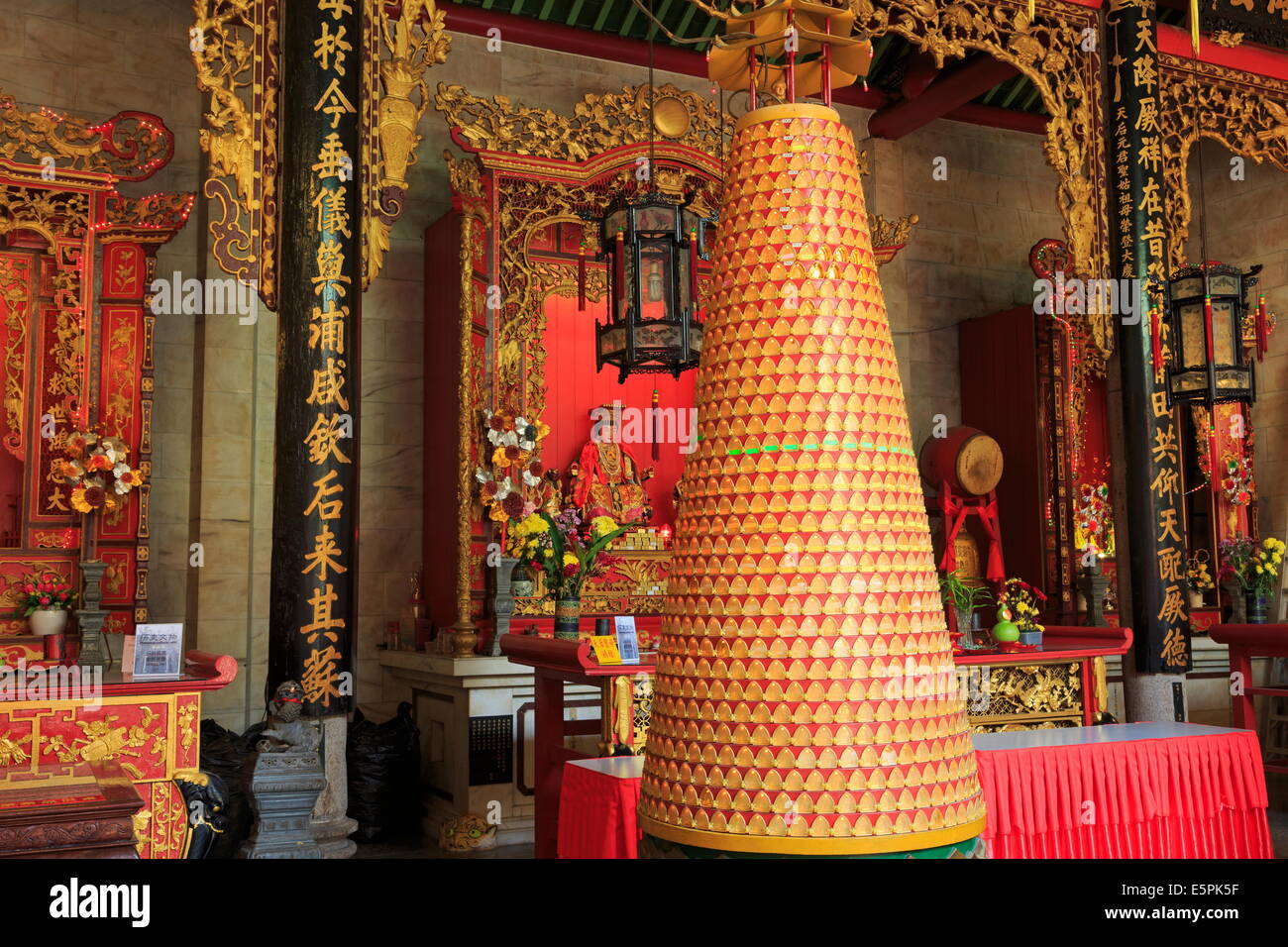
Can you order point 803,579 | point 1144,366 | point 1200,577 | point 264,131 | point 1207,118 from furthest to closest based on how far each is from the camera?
1. point 1200,577
2. point 1207,118
3. point 1144,366
4. point 264,131
5. point 803,579

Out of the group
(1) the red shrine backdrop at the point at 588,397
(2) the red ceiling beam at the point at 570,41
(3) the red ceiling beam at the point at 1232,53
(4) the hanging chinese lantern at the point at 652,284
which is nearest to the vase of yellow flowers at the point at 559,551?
(1) the red shrine backdrop at the point at 588,397

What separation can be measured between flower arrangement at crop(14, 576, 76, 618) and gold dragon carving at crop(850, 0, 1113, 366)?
4.99m

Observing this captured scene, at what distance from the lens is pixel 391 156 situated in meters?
4.46

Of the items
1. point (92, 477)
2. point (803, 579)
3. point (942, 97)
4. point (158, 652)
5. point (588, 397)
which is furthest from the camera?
point (942, 97)

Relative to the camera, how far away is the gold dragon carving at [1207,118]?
20.2 ft

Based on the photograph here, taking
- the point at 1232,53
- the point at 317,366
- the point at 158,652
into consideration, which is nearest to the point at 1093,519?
the point at 1232,53

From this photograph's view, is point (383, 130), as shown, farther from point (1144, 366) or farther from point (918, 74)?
point (918, 74)

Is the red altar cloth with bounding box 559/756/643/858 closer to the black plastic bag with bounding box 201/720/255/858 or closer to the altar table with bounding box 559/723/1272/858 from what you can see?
the altar table with bounding box 559/723/1272/858

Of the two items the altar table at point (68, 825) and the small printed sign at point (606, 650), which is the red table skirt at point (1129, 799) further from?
the altar table at point (68, 825)

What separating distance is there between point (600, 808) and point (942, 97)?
665 cm

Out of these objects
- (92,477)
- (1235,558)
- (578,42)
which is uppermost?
(578,42)

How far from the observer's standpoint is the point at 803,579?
1005 mm

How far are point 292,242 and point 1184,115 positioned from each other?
4.92 metres

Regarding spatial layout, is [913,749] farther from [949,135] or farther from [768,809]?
[949,135]
